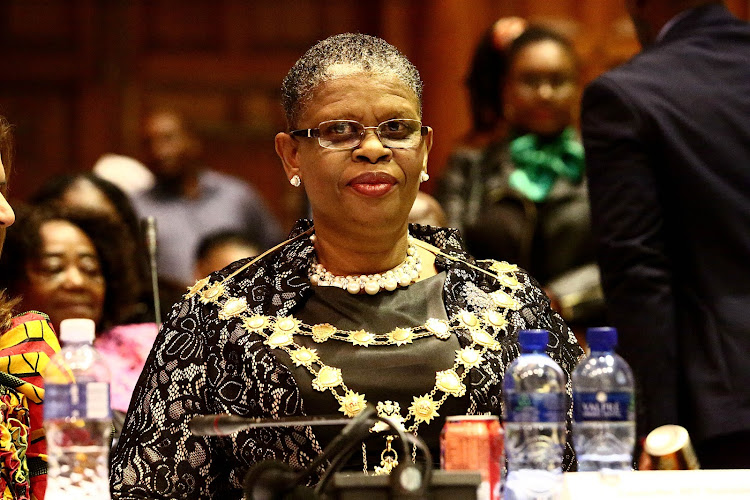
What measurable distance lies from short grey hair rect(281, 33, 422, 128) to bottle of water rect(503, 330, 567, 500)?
0.71 meters

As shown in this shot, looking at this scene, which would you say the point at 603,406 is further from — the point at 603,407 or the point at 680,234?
the point at 680,234

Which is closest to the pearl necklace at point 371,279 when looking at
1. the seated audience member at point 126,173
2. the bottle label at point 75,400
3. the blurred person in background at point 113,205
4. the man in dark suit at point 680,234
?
the man in dark suit at point 680,234

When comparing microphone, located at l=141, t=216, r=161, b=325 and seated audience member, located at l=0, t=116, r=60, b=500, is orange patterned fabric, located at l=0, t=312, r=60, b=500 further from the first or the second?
microphone, located at l=141, t=216, r=161, b=325

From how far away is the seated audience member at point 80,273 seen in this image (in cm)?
370

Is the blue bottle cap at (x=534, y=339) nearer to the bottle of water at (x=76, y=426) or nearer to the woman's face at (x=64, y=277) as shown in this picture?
the bottle of water at (x=76, y=426)

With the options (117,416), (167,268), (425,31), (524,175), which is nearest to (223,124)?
(425,31)

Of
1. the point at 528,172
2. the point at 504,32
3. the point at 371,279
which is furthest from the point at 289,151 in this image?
the point at 504,32

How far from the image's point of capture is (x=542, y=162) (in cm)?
431

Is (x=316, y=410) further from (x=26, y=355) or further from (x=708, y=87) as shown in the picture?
(x=708, y=87)

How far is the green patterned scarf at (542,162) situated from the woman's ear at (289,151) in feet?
5.29

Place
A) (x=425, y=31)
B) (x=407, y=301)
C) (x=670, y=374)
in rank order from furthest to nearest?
(x=425, y=31) → (x=670, y=374) → (x=407, y=301)

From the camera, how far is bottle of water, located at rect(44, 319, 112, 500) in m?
2.03

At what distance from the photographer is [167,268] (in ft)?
18.3

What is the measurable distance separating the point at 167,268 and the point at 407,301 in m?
3.10
